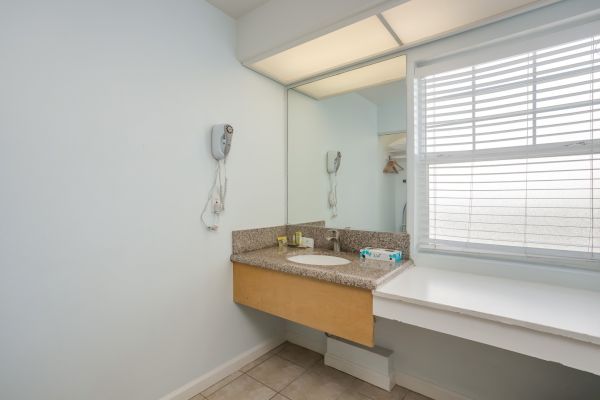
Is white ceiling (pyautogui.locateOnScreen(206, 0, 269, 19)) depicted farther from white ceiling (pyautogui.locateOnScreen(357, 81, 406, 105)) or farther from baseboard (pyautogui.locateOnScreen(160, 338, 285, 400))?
baseboard (pyautogui.locateOnScreen(160, 338, 285, 400))

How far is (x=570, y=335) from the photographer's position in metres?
0.91

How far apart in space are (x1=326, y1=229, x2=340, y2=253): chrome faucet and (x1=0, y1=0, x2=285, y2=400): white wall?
2.09 ft

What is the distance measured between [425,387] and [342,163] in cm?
151

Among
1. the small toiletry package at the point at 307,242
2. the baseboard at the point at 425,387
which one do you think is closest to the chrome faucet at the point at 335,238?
the small toiletry package at the point at 307,242

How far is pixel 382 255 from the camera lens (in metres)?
1.65

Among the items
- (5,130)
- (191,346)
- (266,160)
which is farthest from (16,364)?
(266,160)

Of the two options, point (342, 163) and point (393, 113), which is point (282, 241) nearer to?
point (342, 163)

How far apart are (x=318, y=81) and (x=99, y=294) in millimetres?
1904

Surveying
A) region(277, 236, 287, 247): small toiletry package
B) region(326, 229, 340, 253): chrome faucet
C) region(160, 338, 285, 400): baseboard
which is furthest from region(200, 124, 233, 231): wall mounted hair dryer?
region(160, 338, 285, 400): baseboard

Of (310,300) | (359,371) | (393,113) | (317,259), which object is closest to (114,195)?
(310,300)

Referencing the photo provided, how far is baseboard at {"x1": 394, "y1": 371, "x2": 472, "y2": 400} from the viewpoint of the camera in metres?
1.58

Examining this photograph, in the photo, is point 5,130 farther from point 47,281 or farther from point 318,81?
point 318,81

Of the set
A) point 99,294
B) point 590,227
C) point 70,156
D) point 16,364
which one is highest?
point 70,156

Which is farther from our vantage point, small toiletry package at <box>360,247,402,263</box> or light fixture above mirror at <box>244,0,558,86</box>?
small toiletry package at <box>360,247,402,263</box>
